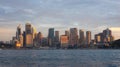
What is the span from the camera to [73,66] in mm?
69438

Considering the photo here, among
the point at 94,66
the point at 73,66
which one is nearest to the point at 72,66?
the point at 73,66

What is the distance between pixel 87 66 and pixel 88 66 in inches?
9.9

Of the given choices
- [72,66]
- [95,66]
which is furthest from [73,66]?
[95,66]

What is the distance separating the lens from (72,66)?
69.4 metres

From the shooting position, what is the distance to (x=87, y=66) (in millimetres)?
69438

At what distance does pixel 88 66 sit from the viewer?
6956cm

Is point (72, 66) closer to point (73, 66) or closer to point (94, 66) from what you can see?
point (73, 66)

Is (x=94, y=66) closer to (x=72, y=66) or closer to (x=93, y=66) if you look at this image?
(x=93, y=66)

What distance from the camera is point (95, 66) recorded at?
68938mm

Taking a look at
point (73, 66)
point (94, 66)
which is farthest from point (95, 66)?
point (73, 66)

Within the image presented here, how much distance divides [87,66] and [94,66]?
148 cm

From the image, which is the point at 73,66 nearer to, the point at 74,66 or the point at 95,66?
the point at 74,66

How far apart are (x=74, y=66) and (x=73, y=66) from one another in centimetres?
25

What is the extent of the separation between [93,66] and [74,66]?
3920 millimetres
